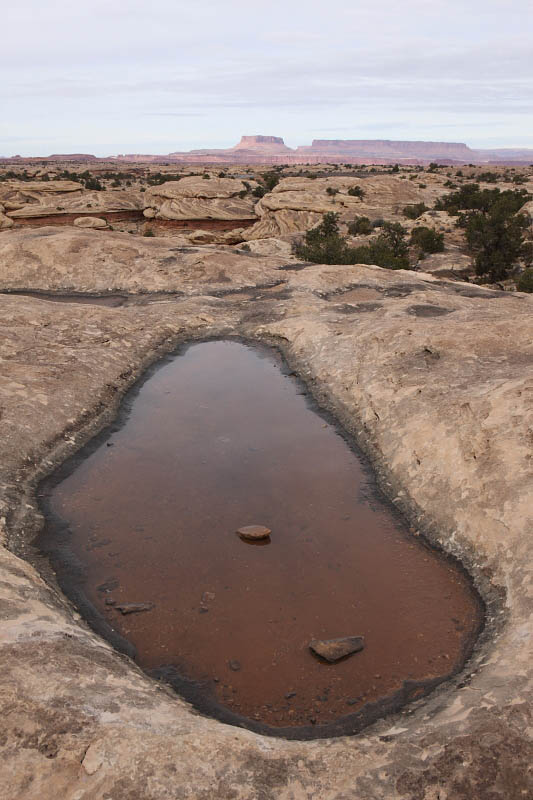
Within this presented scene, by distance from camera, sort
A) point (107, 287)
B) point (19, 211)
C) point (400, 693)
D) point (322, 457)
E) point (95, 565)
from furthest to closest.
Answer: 1. point (19, 211)
2. point (107, 287)
3. point (322, 457)
4. point (95, 565)
5. point (400, 693)

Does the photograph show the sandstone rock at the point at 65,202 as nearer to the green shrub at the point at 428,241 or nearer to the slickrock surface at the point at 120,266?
the slickrock surface at the point at 120,266

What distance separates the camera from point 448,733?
14.6 feet

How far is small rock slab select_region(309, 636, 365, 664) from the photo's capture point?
6.00 m

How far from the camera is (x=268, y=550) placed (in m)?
7.67

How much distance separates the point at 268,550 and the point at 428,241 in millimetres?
28142

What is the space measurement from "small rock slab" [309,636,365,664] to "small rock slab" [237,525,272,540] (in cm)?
190

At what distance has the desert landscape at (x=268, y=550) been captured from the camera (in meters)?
4.19

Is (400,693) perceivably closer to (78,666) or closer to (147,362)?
(78,666)

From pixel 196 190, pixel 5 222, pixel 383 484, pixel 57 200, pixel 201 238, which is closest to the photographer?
pixel 383 484

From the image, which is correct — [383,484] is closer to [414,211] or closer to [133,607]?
[133,607]

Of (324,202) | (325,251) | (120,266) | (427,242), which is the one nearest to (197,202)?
(324,202)

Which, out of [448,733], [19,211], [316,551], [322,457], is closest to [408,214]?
[19,211]

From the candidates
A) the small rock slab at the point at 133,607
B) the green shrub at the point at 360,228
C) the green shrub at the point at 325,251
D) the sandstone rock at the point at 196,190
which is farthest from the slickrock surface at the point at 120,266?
the sandstone rock at the point at 196,190

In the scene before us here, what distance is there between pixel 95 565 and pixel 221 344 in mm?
9571
